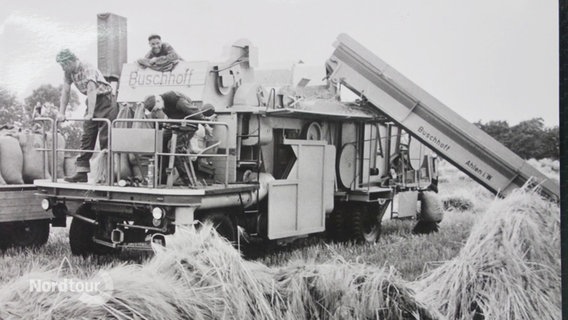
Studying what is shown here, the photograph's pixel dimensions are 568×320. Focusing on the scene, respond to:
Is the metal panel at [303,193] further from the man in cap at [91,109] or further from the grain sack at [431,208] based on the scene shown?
the man in cap at [91,109]

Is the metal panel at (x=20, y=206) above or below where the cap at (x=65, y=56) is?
below

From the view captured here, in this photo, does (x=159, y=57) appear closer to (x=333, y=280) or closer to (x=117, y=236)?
(x=117, y=236)

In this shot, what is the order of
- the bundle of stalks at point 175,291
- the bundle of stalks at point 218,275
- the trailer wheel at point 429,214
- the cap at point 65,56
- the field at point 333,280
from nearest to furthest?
the bundle of stalks at point 175,291, the field at point 333,280, the bundle of stalks at point 218,275, the cap at point 65,56, the trailer wheel at point 429,214

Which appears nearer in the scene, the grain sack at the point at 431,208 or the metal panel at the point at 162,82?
the metal panel at the point at 162,82

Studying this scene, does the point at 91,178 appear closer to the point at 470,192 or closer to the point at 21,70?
the point at 21,70

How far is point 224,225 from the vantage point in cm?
728

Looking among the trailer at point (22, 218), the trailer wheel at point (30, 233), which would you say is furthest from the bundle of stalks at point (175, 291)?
the trailer wheel at point (30, 233)

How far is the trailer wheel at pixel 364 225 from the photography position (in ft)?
32.2

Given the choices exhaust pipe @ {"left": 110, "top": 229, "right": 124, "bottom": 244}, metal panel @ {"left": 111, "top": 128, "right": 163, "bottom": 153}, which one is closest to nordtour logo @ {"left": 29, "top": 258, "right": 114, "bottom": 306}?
metal panel @ {"left": 111, "top": 128, "right": 163, "bottom": 153}

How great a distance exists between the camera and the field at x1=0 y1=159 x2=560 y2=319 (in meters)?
4.25

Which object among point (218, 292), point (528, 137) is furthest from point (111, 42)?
point (528, 137)

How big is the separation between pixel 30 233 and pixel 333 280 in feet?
13.5

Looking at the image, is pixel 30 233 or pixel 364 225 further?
pixel 364 225

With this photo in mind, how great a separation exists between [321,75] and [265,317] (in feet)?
12.9
